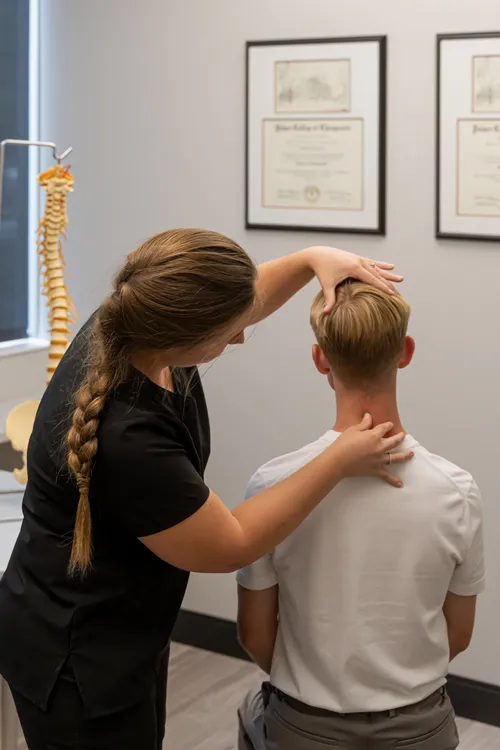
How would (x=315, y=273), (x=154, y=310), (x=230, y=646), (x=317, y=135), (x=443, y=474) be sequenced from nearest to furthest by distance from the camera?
(x=154, y=310) → (x=443, y=474) → (x=315, y=273) → (x=317, y=135) → (x=230, y=646)

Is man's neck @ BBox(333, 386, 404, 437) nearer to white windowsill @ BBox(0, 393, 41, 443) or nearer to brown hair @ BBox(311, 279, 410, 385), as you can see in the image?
brown hair @ BBox(311, 279, 410, 385)

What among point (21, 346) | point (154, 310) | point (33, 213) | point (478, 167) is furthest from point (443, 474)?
point (33, 213)

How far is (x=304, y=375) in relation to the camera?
114 inches

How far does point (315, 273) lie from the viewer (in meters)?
1.56

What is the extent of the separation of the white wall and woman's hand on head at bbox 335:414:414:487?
1.33 metres

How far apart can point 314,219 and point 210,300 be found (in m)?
1.61

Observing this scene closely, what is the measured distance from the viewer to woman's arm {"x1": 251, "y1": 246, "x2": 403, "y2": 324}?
4.64 ft

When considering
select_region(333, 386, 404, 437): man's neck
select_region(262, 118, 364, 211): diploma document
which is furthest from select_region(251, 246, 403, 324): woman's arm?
select_region(262, 118, 364, 211): diploma document

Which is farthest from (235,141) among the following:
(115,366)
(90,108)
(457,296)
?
(115,366)

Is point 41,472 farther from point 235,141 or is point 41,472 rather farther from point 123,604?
point 235,141

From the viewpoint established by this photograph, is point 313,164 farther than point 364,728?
Yes

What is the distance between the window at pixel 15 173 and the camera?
3.21 m

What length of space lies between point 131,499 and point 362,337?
36cm

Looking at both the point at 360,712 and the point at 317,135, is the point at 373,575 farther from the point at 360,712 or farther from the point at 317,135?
the point at 317,135
